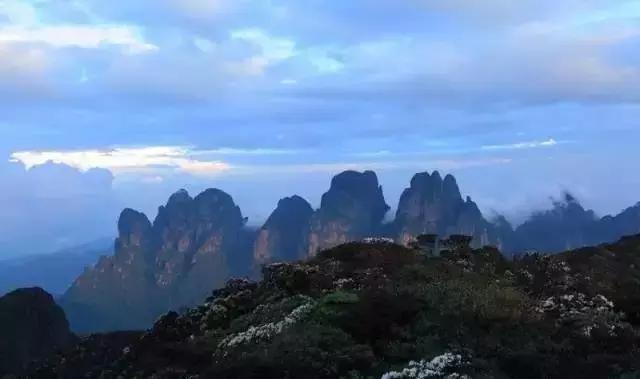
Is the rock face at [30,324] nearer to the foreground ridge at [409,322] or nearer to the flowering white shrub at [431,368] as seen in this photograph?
the foreground ridge at [409,322]

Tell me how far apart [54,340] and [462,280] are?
77.7 m

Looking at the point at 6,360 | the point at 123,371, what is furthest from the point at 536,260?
the point at 6,360

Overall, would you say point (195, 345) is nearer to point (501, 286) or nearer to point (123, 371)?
point (123, 371)

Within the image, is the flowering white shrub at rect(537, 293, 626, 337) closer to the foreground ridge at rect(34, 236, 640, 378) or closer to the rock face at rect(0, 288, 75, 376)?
the foreground ridge at rect(34, 236, 640, 378)

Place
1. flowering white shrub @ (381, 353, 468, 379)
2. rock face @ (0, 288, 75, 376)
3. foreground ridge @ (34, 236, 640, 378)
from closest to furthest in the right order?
flowering white shrub @ (381, 353, 468, 379) < foreground ridge @ (34, 236, 640, 378) < rock face @ (0, 288, 75, 376)

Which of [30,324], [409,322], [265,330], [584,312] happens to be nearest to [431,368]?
[409,322]

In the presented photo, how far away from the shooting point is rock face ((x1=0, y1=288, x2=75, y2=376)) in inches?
3297

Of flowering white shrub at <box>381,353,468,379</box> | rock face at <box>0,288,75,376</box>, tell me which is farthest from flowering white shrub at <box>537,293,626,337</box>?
rock face at <box>0,288,75,376</box>

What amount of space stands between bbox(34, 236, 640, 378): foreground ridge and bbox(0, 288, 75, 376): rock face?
199 ft

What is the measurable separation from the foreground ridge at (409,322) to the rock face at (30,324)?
6065cm

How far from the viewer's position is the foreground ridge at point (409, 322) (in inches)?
556

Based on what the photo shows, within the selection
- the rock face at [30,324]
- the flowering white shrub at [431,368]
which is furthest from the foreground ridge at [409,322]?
the rock face at [30,324]

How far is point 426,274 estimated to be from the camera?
2217 cm

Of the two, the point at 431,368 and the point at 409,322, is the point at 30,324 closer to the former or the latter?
the point at 409,322
